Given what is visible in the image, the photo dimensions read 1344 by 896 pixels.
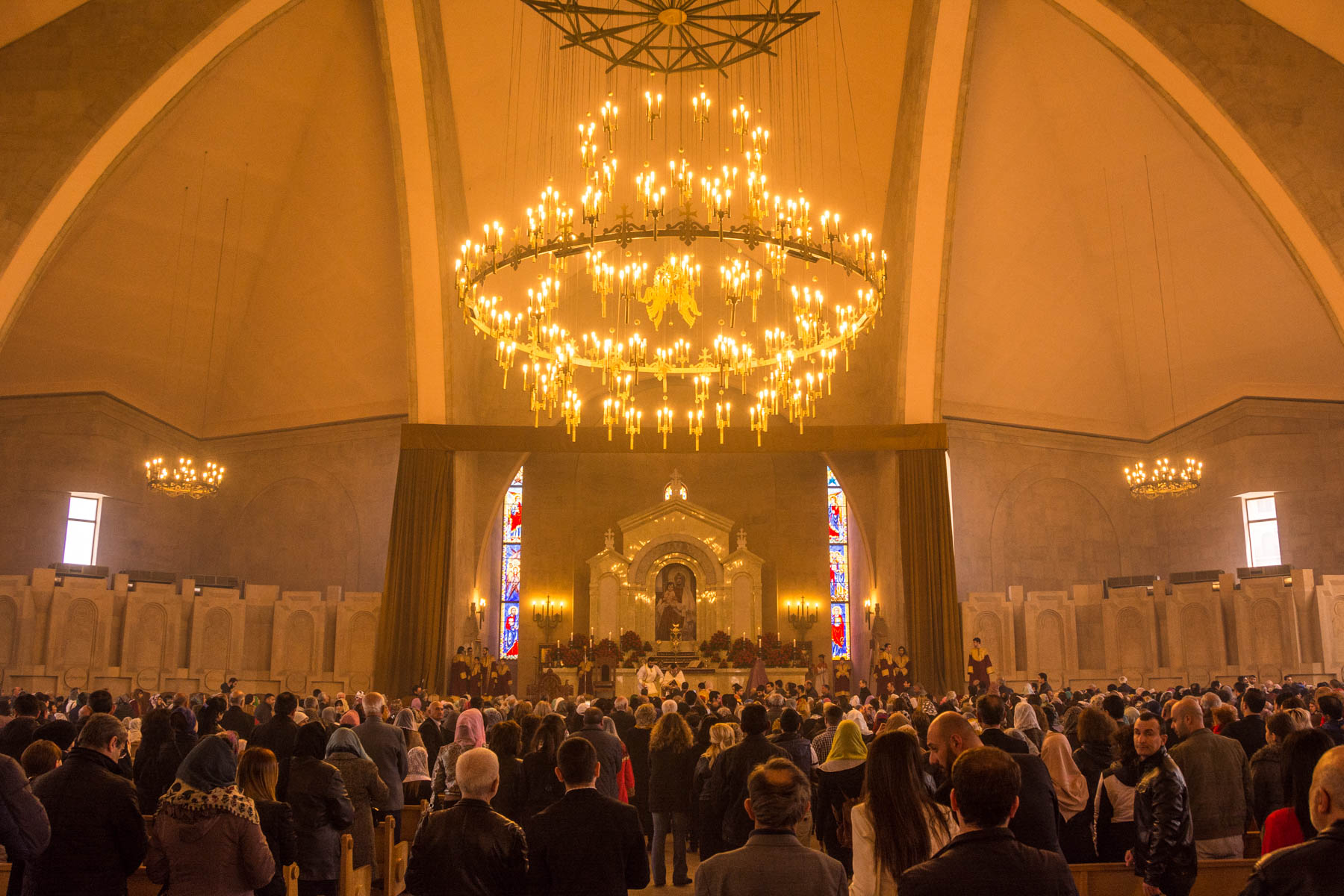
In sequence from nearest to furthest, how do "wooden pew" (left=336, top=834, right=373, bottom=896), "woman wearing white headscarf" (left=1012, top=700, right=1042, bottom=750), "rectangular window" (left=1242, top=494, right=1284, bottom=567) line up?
"wooden pew" (left=336, top=834, right=373, bottom=896)
"woman wearing white headscarf" (left=1012, top=700, right=1042, bottom=750)
"rectangular window" (left=1242, top=494, right=1284, bottom=567)

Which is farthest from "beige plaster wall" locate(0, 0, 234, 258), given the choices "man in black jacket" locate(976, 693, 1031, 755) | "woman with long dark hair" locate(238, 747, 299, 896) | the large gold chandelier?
"man in black jacket" locate(976, 693, 1031, 755)

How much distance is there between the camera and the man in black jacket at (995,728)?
5371 millimetres

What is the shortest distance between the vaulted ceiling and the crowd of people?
1280 centimetres

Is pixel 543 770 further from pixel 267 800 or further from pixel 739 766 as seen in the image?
pixel 267 800

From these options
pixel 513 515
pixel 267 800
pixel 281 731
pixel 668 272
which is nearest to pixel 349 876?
pixel 267 800

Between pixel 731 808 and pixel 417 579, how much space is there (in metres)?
15.6

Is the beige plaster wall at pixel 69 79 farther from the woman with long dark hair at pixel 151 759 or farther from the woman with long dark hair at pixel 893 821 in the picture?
the woman with long dark hair at pixel 893 821

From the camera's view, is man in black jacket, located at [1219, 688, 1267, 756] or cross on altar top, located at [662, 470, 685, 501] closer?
man in black jacket, located at [1219, 688, 1267, 756]

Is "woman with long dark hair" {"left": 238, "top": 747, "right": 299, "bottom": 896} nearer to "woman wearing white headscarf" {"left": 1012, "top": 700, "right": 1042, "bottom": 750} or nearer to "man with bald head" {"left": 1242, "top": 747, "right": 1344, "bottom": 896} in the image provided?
"man with bald head" {"left": 1242, "top": 747, "right": 1344, "bottom": 896}

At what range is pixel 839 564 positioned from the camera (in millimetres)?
25484

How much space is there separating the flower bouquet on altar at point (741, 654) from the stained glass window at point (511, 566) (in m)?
5.04

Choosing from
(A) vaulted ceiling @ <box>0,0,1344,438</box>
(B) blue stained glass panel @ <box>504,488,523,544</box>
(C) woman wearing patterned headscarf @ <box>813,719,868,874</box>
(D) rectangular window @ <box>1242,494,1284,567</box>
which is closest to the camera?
(C) woman wearing patterned headscarf @ <box>813,719,868,874</box>

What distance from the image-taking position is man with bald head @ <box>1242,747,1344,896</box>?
2.87 metres

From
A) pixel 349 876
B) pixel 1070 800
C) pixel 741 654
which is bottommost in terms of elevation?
pixel 349 876
